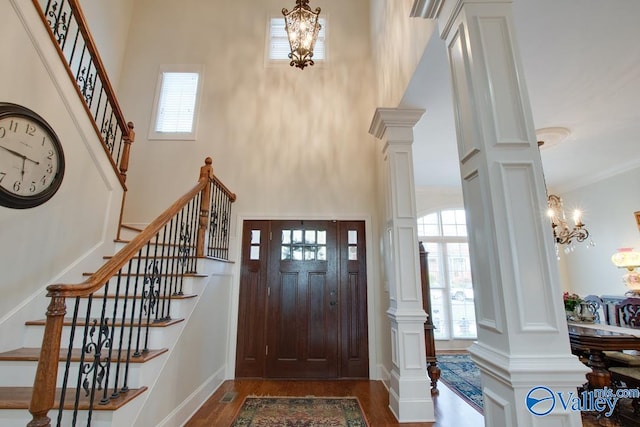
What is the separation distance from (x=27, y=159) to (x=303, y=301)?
3.08 m

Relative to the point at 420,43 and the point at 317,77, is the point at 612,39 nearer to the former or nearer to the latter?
the point at 420,43

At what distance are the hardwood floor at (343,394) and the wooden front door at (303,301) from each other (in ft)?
0.75

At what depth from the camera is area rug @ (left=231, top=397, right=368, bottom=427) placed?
2.60 m

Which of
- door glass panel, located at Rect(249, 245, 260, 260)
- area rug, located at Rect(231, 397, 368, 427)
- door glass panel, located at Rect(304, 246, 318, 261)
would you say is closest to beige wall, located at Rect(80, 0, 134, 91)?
door glass panel, located at Rect(249, 245, 260, 260)

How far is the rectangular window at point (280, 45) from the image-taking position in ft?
16.0

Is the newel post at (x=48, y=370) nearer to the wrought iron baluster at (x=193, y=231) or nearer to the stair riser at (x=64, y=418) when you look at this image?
the stair riser at (x=64, y=418)

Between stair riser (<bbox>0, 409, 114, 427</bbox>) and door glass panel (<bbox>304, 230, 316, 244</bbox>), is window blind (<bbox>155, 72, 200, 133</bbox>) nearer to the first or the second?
door glass panel (<bbox>304, 230, 316, 244</bbox>)

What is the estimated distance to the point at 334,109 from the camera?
4.62 metres

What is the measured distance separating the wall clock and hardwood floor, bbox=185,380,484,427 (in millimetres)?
2182

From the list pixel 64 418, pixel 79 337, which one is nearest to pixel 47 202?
pixel 79 337

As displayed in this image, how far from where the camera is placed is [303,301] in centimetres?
400

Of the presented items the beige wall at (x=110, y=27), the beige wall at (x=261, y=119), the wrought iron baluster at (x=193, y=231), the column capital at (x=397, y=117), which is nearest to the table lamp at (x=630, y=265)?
the beige wall at (x=261, y=119)

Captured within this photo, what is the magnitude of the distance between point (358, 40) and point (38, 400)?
5469 mm

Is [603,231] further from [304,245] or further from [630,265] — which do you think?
[304,245]
